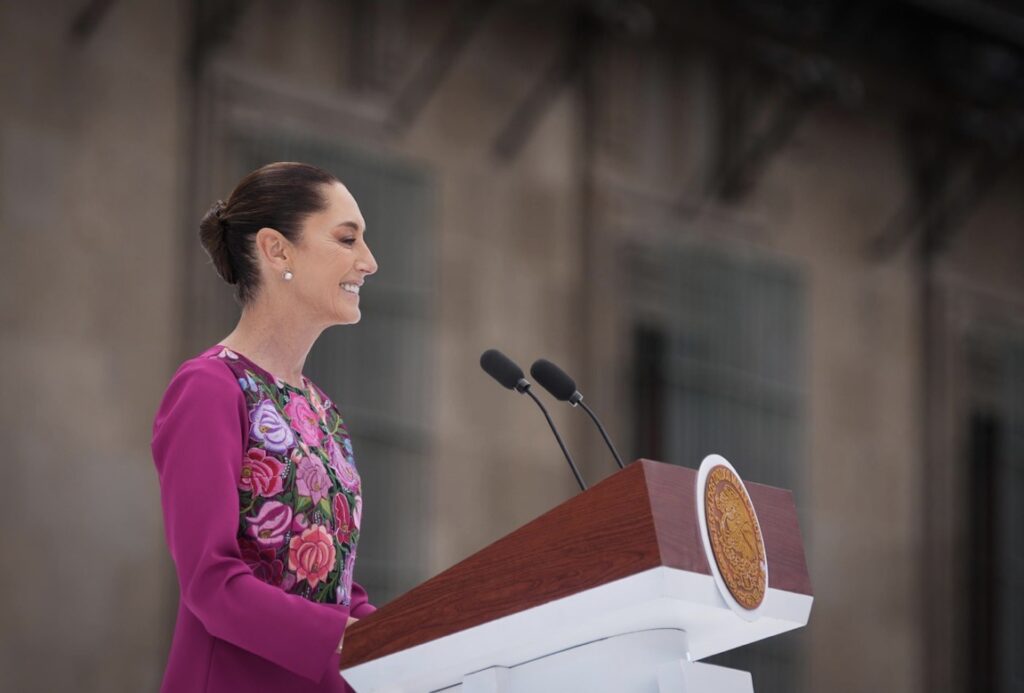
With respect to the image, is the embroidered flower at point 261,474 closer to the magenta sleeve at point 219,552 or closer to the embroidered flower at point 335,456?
the magenta sleeve at point 219,552

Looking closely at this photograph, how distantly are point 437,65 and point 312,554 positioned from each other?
6517 mm

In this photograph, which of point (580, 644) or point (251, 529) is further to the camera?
point (251, 529)

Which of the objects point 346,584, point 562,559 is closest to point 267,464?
point 346,584

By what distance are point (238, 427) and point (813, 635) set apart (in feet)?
28.1

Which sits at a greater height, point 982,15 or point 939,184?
point 982,15

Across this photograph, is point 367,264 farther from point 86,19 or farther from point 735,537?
point 86,19

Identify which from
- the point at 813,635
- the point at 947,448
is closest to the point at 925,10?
the point at 947,448

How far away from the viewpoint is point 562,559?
260 cm

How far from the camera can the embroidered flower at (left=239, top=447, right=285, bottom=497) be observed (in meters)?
2.87

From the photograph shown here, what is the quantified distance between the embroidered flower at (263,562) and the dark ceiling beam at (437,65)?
6.31 metres

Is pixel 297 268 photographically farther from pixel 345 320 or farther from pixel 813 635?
pixel 813 635

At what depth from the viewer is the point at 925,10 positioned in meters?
11.4

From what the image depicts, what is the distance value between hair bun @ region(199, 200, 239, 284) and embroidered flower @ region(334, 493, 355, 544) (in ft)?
1.34

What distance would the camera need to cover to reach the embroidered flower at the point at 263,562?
286cm
